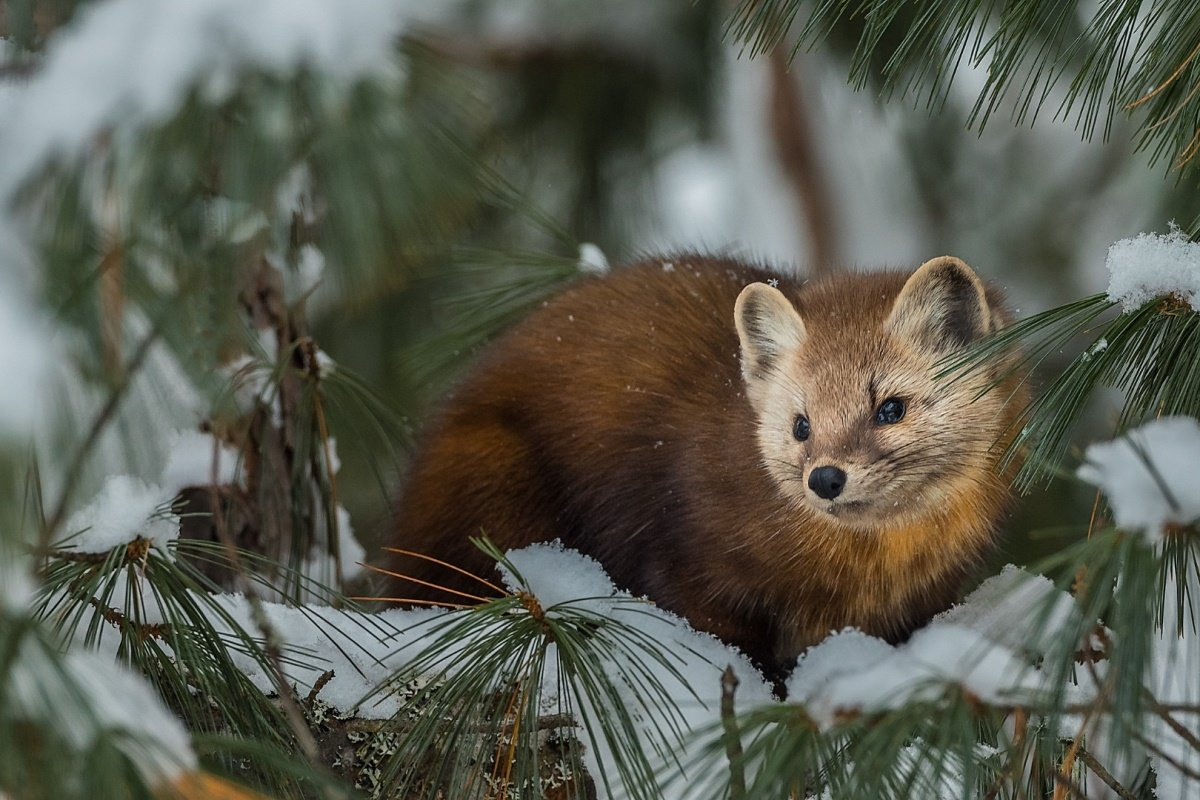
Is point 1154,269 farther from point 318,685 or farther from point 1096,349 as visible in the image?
point 318,685

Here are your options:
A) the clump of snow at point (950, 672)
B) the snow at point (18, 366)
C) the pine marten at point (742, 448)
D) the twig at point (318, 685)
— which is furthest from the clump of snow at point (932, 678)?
the snow at point (18, 366)

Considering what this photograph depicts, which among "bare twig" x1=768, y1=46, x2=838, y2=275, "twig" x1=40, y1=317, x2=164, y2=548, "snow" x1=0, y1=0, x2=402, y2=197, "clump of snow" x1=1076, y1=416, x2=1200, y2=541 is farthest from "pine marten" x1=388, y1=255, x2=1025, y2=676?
"bare twig" x1=768, y1=46, x2=838, y2=275

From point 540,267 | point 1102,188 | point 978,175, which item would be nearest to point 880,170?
point 978,175

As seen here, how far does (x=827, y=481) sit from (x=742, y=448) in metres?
0.34

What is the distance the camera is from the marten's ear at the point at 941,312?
8.73 feet

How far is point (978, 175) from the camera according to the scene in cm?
776

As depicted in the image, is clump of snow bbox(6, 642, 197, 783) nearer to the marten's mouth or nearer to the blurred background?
the marten's mouth

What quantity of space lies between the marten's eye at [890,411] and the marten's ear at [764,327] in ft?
0.78

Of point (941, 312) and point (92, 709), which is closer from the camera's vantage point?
point (92, 709)

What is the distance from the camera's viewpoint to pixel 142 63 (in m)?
2.43

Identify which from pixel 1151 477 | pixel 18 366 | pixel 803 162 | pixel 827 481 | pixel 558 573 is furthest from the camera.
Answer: pixel 803 162

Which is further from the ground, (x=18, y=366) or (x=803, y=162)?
(x=803, y=162)

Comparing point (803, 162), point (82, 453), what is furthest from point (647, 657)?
point (803, 162)

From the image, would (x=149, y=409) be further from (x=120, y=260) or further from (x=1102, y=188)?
(x=1102, y=188)
